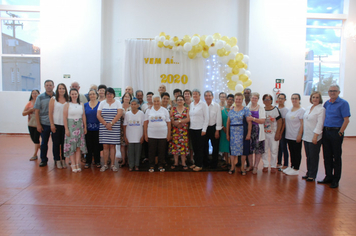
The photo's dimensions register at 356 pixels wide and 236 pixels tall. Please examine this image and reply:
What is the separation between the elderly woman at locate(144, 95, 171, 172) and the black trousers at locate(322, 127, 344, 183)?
2.71 meters

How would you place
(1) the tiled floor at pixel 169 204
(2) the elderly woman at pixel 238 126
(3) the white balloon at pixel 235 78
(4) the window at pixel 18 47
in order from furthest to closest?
1. (4) the window at pixel 18 47
2. (3) the white balloon at pixel 235 78
3. (2) the elderly woman at pixel 238 126
4. (1) the tiled floor at pixel 169 204

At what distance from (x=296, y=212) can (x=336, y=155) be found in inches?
59.3

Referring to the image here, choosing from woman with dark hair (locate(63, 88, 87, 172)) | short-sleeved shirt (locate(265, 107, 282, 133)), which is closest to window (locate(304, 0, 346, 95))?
short-sleeved shirt (locate(265, 107, 282, 133))

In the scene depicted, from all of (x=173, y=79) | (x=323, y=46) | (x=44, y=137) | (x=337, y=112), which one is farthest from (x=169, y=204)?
(x=323, y=46)

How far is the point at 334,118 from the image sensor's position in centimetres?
396

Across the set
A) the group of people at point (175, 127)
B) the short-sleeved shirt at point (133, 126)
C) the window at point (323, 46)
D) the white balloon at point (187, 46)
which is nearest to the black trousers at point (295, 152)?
the group of people at point (175, 127)

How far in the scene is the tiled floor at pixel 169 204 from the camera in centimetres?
269

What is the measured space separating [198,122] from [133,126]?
4.07 feet

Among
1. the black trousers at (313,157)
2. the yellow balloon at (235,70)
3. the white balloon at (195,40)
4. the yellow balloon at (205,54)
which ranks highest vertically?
the white balloon at (195,40)

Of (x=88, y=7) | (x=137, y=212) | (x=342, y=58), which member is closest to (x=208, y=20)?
(x=88, y=7)

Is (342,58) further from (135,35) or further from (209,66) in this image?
(135,35)

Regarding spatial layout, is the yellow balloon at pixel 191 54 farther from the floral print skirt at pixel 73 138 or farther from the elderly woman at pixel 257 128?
the floral print skirt at pixel 73 138

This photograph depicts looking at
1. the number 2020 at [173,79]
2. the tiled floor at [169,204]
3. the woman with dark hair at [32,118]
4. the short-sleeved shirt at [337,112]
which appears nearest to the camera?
the tiled floor at [169,204]

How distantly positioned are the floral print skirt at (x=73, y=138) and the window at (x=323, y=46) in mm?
8708
